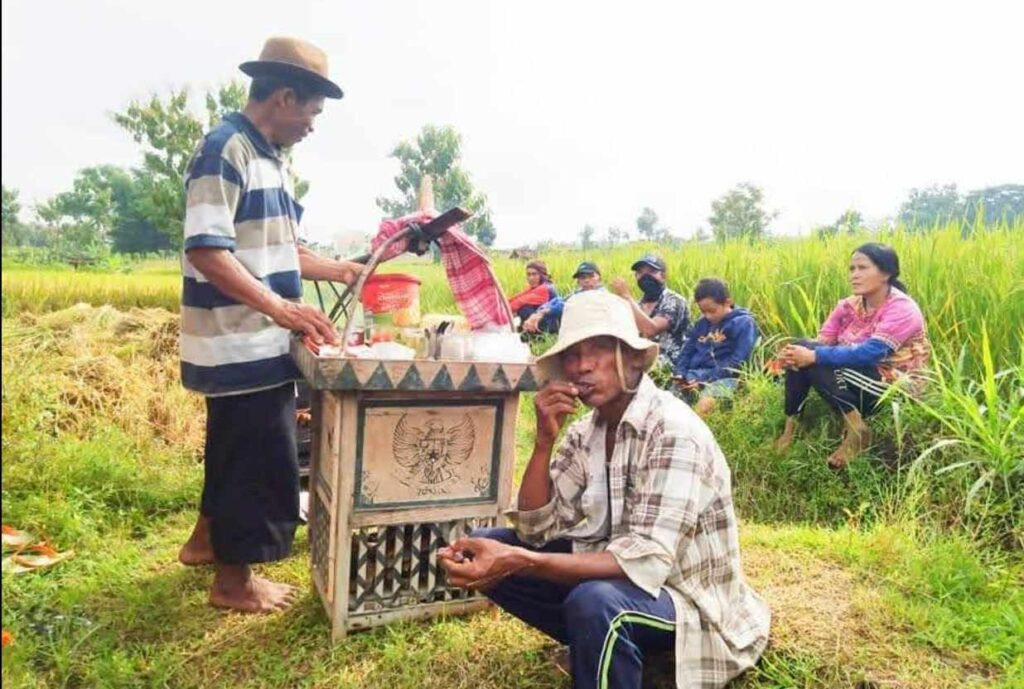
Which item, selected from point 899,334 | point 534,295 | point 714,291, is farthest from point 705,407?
point 534,295

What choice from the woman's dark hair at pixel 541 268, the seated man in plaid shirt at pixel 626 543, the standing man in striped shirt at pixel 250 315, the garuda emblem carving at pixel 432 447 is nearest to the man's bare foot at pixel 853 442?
the seated man in plaid shirt at pixel 626 543

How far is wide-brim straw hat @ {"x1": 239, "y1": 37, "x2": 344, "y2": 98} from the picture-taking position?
2.54 m

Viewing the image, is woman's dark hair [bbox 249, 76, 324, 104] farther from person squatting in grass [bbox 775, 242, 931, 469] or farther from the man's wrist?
person squatting in grass [bbox 775, 242, 931, 469]

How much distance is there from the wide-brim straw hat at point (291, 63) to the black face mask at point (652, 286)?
161 inches

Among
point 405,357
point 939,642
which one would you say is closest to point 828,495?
point 939,642

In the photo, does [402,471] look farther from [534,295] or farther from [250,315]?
[534,295]

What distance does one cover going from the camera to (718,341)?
5.30 m

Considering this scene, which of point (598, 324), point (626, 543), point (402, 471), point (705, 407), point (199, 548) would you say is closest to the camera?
point (626, 543)

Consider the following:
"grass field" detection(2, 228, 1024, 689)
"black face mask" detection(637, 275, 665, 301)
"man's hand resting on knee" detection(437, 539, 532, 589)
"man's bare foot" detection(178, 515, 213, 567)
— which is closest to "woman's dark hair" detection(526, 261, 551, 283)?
"black face mask" detection(637, 275, 665, 301)

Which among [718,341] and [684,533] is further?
[718,341]

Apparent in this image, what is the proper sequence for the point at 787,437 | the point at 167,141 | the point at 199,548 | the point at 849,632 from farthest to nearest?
the point at 167,141, the point at 787,437, the point at 199,548, the point at 849,632

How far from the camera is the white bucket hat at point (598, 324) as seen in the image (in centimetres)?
202

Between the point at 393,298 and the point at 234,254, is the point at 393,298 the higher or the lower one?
the lower one

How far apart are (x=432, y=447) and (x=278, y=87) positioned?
4.39 feet
